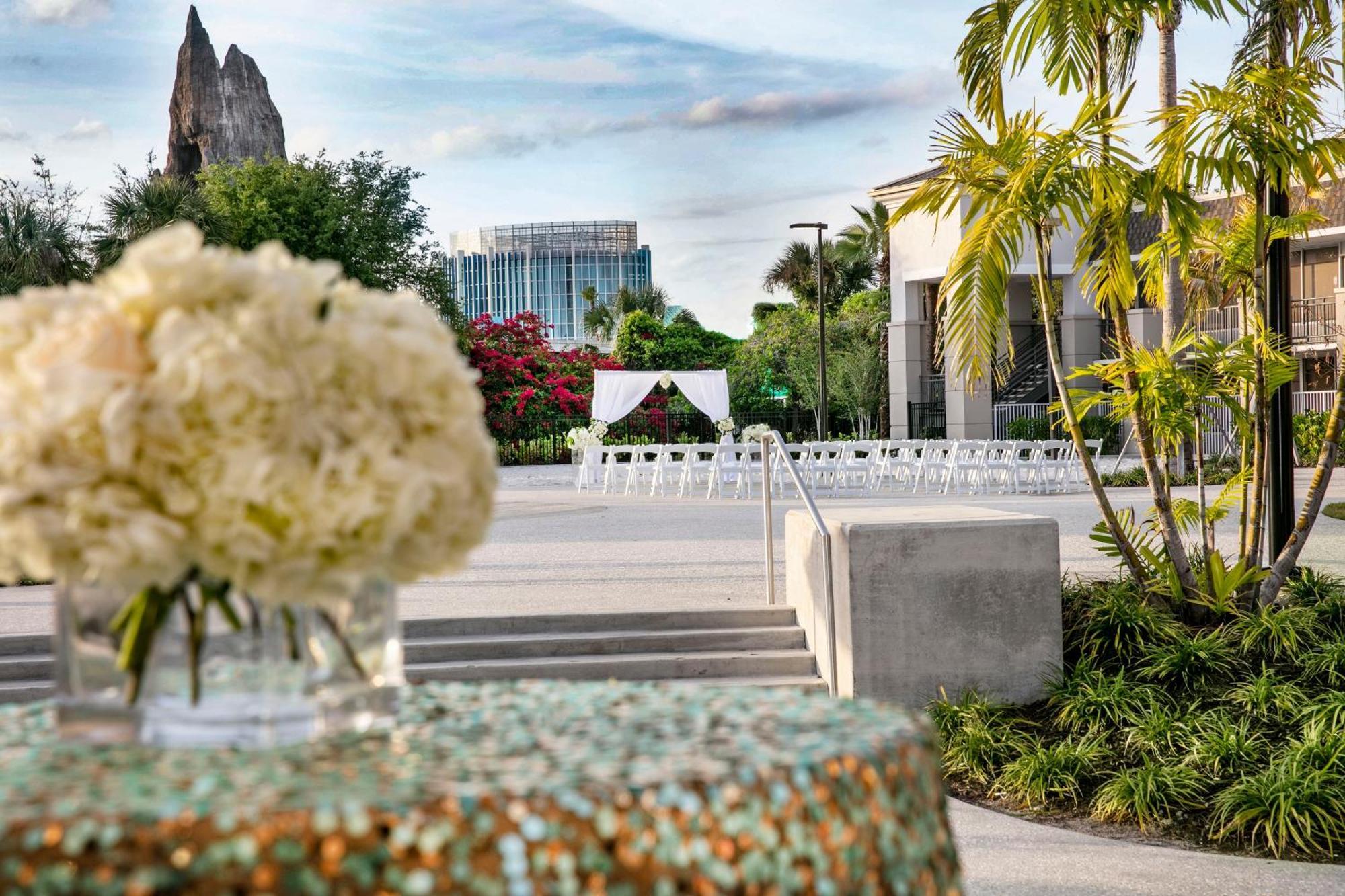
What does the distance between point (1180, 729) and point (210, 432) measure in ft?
18.3

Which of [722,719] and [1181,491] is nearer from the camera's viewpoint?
[722,719]

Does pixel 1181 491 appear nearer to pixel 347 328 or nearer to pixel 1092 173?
pixel 1092 173

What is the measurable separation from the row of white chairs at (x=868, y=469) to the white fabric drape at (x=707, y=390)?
452cm

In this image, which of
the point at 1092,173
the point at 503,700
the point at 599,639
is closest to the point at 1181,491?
the point at 1092,173

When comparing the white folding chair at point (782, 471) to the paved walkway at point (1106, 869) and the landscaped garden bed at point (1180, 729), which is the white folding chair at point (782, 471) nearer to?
the landscaped garden bed at point (1180, 729)

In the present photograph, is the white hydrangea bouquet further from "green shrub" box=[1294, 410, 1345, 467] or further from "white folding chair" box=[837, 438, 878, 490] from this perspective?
"green shrub" box=[1294, 410, 1345, 467]

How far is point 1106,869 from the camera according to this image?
461cm

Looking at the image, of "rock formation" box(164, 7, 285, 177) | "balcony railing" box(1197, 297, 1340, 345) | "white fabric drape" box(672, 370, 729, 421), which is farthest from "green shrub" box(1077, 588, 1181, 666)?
"rock formation" box(164, 7, 285, 177)

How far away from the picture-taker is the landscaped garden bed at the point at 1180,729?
5.27 m

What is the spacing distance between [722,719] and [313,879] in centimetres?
62

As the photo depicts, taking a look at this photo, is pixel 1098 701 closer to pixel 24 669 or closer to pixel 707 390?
pixel 24 669

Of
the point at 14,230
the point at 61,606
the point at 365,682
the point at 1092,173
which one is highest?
the point at 14,230

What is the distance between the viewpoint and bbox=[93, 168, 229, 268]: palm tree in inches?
1038

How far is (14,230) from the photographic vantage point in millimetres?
24703
